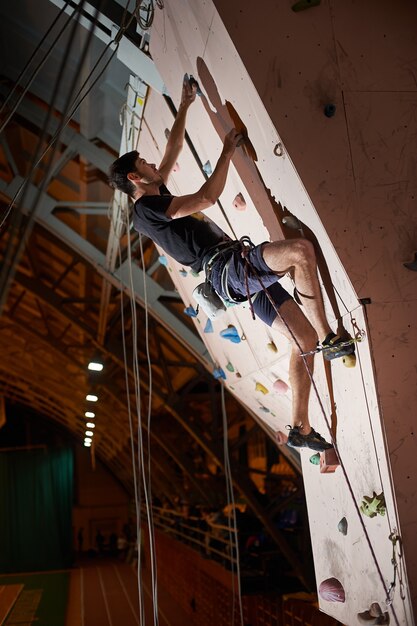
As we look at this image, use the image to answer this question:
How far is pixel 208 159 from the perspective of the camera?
3160mm

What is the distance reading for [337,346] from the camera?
2.47 meters

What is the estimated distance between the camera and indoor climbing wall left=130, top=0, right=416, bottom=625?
2379 mm

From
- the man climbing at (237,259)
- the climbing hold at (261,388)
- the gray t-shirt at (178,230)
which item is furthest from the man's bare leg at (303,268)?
the climbing hold at (261,388)

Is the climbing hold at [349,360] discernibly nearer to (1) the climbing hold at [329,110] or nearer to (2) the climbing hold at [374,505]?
(2) the climbing hold at [374,505]

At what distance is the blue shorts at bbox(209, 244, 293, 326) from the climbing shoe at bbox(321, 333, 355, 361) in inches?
11.3

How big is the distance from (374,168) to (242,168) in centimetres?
63

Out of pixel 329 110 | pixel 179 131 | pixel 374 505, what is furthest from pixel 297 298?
pixel 179 131

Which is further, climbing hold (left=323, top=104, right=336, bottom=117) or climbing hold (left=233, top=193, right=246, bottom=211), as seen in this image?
climbing hold (left=233, top=193, right=246, bottom=211)

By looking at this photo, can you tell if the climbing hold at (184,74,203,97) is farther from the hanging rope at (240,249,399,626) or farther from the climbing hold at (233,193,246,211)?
the hanging rope at (240,249,399,626)

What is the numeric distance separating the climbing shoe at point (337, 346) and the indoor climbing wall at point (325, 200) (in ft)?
0.14

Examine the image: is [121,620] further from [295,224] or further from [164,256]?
[295,224]

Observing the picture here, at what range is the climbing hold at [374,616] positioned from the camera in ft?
8.21

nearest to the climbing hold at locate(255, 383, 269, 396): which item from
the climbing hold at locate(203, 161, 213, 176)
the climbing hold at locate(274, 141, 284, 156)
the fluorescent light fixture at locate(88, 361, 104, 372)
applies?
the climbing hold at locate(203, 161, 213, 176)

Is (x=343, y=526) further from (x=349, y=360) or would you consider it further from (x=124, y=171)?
(x=124, y=171)
